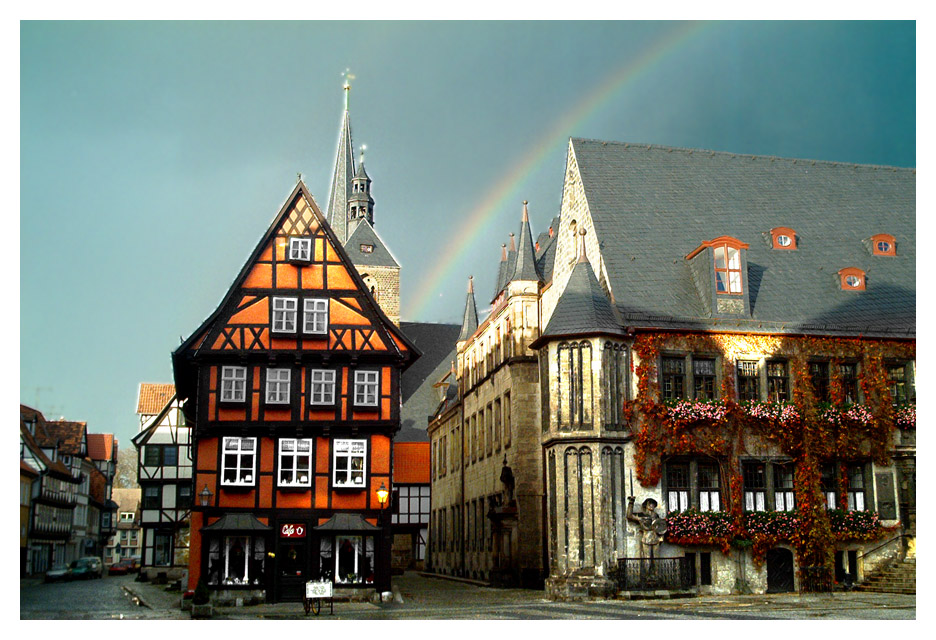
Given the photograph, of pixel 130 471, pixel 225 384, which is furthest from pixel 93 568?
pixel 130 471

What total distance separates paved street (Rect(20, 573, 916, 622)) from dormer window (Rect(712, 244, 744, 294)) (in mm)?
9065

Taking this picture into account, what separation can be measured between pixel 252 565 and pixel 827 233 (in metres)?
21.5

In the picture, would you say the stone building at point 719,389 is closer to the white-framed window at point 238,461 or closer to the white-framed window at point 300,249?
the white-framed window at point 300,249

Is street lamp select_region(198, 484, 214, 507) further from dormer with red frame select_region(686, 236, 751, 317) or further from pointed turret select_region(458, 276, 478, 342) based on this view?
pointed turret select_region(458, 276, 478, 342)

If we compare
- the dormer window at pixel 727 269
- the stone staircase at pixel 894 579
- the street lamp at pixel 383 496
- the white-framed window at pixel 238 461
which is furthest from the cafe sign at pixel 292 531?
the stone staircase at pixel 894 579

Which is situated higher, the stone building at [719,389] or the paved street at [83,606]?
the stone building at [719,389]

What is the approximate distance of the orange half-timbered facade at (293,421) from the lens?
2994cm

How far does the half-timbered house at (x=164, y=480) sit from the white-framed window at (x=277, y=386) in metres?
17.9

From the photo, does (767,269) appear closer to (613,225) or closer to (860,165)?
(613,225)

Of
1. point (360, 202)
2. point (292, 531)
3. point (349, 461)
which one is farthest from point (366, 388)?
point (360, 202)

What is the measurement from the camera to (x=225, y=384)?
101 ft

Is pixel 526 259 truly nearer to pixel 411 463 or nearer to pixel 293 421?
pixel 293 421

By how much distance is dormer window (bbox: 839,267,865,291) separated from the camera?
34.8 m

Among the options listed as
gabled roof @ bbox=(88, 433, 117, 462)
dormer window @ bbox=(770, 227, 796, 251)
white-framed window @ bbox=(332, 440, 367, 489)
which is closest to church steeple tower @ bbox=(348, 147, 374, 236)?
gabled roof @ bbox=(88, 433, 117, 462)
